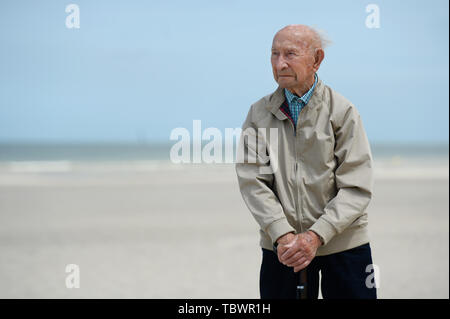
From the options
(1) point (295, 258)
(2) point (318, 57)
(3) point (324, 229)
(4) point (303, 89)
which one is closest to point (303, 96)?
(4) point (303, 89)

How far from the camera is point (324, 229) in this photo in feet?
6.33


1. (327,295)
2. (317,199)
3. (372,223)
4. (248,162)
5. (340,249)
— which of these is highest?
(248,162)

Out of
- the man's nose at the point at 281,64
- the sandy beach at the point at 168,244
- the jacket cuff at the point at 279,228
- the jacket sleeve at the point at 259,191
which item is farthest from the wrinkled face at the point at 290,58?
the sandy beach at the point at 168,244

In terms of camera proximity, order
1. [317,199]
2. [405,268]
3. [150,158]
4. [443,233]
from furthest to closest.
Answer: [150,158]
[443,233]
[405,268]
[317,199]

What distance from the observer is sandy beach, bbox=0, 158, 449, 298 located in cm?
462

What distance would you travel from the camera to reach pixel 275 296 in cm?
210

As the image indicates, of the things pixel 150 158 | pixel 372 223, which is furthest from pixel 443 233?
pixel 150 158

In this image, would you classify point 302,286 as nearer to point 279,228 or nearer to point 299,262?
point 299,262

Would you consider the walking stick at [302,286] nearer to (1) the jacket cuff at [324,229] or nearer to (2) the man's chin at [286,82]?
(1) the jacket cuff at [324,229]

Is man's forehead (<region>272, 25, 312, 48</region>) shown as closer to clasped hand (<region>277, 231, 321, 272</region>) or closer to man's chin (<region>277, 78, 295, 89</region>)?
man's chin (<region>277, 78, 295, 89</region>)

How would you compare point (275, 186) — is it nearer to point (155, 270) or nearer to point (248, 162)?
point (248, 162)

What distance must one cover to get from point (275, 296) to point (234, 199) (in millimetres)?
8322

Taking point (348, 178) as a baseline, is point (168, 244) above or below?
below

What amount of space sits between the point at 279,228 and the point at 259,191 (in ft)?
0.52
